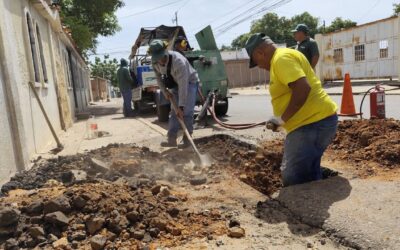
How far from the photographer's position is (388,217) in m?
2.96

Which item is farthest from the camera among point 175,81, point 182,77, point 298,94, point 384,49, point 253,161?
point 384,49

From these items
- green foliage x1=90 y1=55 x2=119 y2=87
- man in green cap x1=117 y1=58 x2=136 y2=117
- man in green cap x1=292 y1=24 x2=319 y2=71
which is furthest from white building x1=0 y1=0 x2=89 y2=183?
green foliage x1=90 y1=55 x2=119 y2=87

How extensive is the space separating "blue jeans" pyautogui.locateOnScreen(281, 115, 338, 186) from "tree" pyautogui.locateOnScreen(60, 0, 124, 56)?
17475 mm

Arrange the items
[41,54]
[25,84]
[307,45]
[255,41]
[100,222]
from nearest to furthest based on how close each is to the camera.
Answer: [100,222]
[255,41]
[25,84]
[307,45]
[41,54]

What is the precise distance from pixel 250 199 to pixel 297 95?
1.11 meters

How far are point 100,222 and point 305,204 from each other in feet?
5.47

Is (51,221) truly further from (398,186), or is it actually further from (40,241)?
(398,186)

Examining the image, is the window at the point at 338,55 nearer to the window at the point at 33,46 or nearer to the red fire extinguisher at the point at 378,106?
the red fire extinguisher at the point at 378,106

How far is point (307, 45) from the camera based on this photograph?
23.0 feet

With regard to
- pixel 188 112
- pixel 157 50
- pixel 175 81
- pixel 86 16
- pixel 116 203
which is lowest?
pixel 116 203

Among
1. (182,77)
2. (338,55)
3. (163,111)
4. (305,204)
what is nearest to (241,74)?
(338,55)

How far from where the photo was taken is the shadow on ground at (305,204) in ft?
10.2

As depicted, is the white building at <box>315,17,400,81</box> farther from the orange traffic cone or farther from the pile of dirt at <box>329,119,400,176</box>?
the pile of dirt at <box>329,119,400,176</box>

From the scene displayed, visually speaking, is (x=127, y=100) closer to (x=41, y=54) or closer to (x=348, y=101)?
(x=41, y=54)
